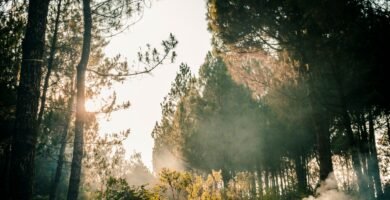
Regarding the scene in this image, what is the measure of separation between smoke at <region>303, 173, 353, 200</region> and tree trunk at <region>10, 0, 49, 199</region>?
8.16 metres

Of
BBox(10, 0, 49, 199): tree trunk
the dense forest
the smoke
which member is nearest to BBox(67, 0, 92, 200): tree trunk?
the dense forest

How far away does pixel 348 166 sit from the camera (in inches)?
1324

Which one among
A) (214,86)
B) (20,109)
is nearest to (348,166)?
(214,86)

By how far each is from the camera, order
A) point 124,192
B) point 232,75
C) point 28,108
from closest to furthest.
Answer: point 28,108 → point 124,192 → point 232,75

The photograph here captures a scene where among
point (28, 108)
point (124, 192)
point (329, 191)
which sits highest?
point (28, 108)

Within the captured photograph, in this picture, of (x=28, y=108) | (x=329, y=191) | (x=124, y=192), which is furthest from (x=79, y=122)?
(x=329, y=191)

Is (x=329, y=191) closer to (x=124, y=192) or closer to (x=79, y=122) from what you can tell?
(x=124, y=192)

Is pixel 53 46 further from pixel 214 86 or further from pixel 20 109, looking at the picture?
pixel 214 86

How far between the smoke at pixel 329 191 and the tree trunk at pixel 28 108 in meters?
8.16

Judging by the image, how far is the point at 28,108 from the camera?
18.2 ft

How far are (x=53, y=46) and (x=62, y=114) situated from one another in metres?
6.55

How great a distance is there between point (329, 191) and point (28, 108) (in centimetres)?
861

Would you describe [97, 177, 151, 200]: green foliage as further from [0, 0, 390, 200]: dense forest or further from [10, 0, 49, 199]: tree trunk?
[10, 0, 49, 199]: tree trunk

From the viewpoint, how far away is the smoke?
386 inches
